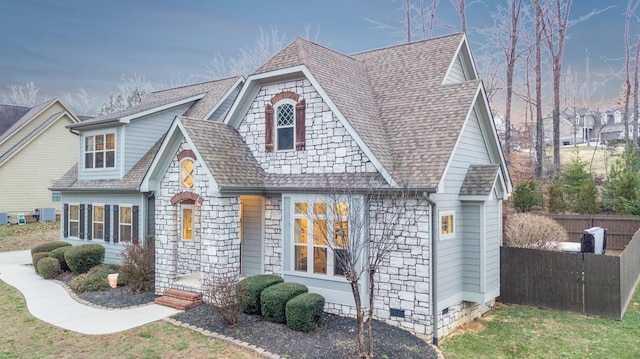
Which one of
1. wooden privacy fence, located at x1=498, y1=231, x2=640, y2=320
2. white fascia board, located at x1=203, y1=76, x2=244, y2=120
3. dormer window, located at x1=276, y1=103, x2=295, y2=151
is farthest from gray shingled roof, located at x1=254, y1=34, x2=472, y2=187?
white fascia board, located at x1=203, y1=76, x2=244, y2=120

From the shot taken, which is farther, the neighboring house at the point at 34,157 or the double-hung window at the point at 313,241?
the neighboring house at the point at 34,157

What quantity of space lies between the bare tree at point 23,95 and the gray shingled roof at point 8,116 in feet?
86.8

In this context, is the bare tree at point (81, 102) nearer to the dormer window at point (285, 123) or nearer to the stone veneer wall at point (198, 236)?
the stone veneer wall at point (198, 236)

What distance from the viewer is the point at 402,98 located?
11.7 meters

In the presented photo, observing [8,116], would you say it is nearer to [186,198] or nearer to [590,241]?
[186,198]

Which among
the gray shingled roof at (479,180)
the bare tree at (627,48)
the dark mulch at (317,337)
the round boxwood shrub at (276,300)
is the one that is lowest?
the dark mulch at (317,337)

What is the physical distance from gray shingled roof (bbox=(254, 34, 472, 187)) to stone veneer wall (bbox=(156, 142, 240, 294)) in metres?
3.72

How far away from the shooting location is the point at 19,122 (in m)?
28.6

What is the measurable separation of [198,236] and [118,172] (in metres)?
5.35

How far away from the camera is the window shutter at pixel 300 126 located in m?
11.0

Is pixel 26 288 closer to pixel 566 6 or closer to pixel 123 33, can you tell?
pixel 566 6

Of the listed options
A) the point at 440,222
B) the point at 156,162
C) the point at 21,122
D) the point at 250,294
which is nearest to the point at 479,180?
the point at 440,222

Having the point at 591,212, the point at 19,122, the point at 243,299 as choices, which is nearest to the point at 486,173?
the point at 243,299

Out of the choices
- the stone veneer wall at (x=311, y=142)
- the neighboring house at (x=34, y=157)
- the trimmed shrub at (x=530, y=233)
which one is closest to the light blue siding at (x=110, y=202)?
the stone veneer wall at (x=311, y=142)
